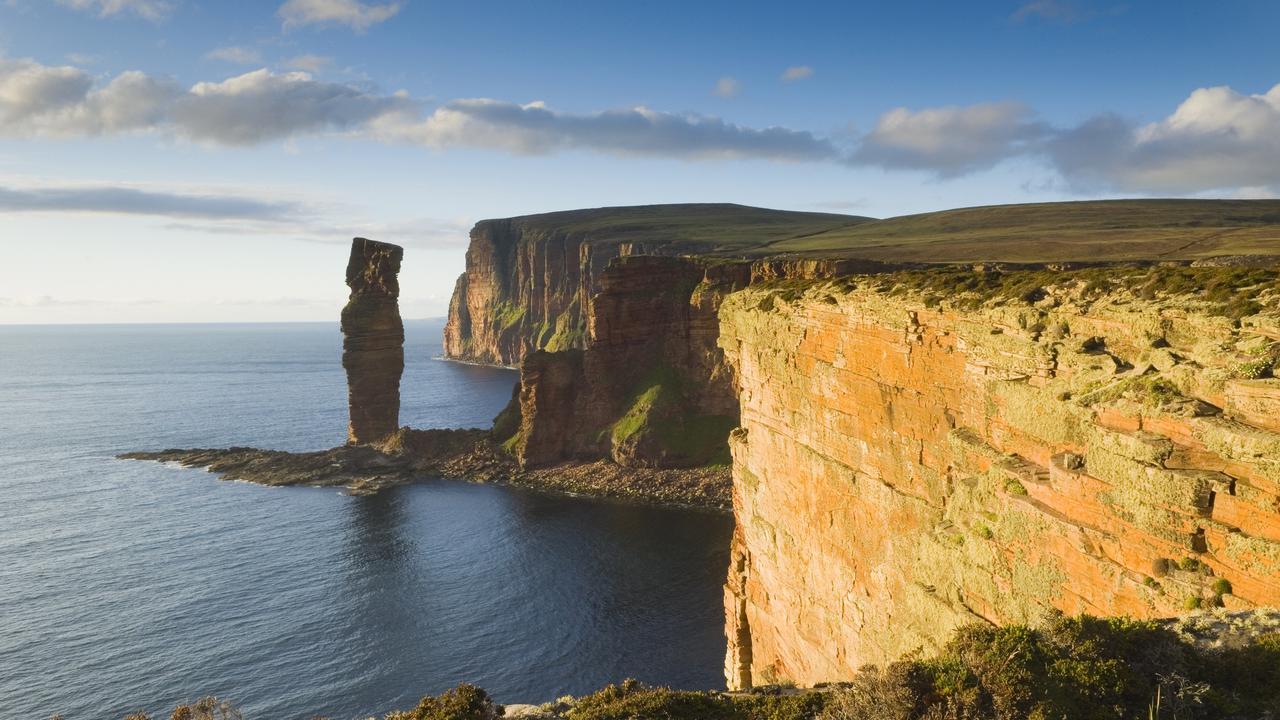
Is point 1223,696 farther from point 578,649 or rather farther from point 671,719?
point 578,649

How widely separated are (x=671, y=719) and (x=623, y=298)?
9445cm

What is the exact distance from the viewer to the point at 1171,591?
14.0 m

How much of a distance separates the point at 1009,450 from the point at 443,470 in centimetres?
9703

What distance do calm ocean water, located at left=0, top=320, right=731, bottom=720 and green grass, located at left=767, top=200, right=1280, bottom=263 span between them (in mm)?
53208

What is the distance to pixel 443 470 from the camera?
353 ft

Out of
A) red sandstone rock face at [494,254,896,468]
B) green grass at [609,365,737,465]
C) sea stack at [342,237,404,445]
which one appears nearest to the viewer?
green grass at [609,365,737,465]

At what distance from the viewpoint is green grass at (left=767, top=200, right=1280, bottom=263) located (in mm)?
83375

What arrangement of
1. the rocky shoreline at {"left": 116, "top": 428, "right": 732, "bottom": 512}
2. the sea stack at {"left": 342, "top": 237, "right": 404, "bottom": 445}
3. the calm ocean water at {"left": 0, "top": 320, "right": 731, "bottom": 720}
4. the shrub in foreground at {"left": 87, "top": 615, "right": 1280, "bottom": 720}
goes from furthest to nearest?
the sea stack at {"left": 342, "top": 237, "right": 404, "bottom": 445}
the rocky shoreline at {"left": 116, "top": 428, "right": 732, "bottom": 512}
the calm ocean water at {"left": 0, "top": 320, "right": 731, "bottom": 720}
the shrub in foreground at {"left": 87, "top": 615, "right": 1280, "bottom": 720}

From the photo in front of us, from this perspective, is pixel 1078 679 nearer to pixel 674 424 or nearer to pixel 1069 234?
pixel 674 424

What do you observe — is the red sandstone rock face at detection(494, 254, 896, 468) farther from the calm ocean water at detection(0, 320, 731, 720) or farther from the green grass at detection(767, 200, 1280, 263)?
the green grass at detection(767, 200, 1280, 263)

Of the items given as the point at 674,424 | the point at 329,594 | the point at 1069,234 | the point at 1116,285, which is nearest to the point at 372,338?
the point at 674,424

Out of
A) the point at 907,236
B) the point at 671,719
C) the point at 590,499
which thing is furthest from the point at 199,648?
the point at 907,236

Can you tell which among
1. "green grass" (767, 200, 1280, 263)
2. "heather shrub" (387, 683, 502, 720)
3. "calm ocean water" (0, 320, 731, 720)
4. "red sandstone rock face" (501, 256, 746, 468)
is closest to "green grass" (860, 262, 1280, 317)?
"heather shrub" (387, 683, 502, 720)

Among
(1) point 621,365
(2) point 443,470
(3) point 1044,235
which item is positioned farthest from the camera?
(3) point 1044,235
